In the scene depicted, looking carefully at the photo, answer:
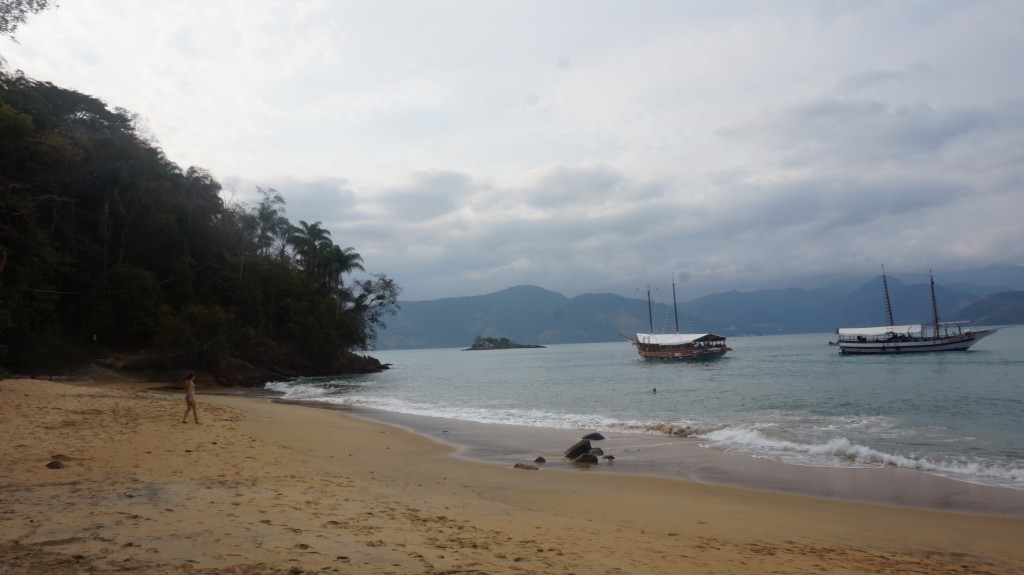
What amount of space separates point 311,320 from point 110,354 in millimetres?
19398

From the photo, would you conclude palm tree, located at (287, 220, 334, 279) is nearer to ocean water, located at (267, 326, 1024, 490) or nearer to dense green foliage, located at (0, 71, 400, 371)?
dense green foliage, located at (0, 71, 400, 371)

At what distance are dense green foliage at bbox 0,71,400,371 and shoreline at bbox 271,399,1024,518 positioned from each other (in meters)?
18.7

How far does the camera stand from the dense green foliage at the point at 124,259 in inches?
1210

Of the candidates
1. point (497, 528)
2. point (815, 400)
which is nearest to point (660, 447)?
point (497, 528)

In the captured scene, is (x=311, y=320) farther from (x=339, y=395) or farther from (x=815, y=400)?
(x=815, y=400)

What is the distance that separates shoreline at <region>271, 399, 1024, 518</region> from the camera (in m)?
9.91

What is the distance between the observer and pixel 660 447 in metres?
15.5

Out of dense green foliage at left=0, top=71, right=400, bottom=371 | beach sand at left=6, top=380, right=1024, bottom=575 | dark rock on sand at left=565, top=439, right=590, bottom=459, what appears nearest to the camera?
beach sand at left=6, top=380, right=1024, bottom=575

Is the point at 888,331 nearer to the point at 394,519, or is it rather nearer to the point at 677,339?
the point at 677,339

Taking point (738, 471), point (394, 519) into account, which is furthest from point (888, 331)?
point (394, 519)

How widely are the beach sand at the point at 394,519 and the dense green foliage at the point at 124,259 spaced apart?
16.4 metres

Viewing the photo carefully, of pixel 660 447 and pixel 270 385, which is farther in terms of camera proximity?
pixel 270 385

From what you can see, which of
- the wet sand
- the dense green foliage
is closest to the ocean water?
the wet sand

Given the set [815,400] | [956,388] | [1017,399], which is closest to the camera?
[1017,399]
